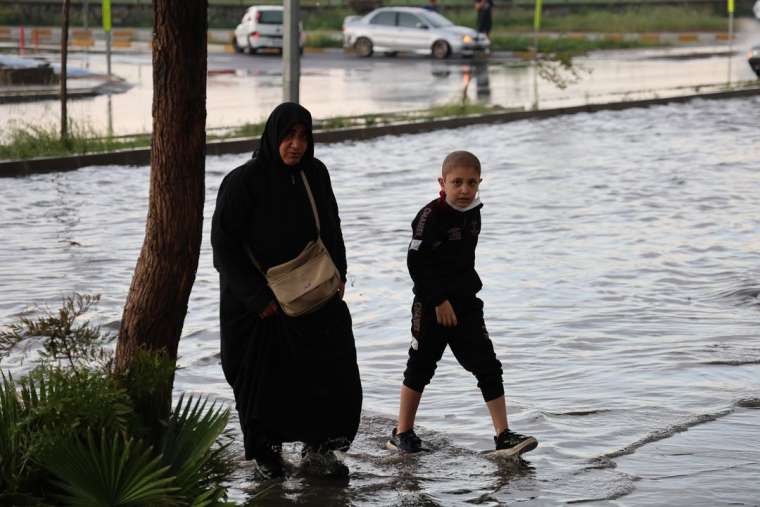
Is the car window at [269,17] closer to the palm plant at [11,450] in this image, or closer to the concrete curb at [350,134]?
the concrete curb at [350,134]

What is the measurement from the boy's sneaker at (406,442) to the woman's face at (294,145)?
4.63 feet

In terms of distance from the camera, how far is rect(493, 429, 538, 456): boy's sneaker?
252 inches

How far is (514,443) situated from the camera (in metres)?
6.42

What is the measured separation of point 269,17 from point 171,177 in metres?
36.7

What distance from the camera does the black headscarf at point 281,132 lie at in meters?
5.93

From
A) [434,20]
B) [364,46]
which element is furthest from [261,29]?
[434,20]

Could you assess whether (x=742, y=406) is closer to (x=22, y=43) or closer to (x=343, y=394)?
(x=343, y=394)

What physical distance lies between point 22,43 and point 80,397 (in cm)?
3772

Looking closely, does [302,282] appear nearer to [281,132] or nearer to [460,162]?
[281,132]

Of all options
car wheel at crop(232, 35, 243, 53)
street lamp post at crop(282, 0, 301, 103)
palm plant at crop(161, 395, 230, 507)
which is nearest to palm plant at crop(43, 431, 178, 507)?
palm plant at crop(161, 395, 230, 507)

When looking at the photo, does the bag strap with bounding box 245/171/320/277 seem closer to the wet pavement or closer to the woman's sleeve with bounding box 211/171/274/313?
the woman's sleeve with bounding box 211/171/274/313

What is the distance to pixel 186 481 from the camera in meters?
4.64

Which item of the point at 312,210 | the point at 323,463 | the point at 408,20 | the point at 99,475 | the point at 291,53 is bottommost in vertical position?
the point at 323,463

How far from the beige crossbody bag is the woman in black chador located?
0.17 ft
